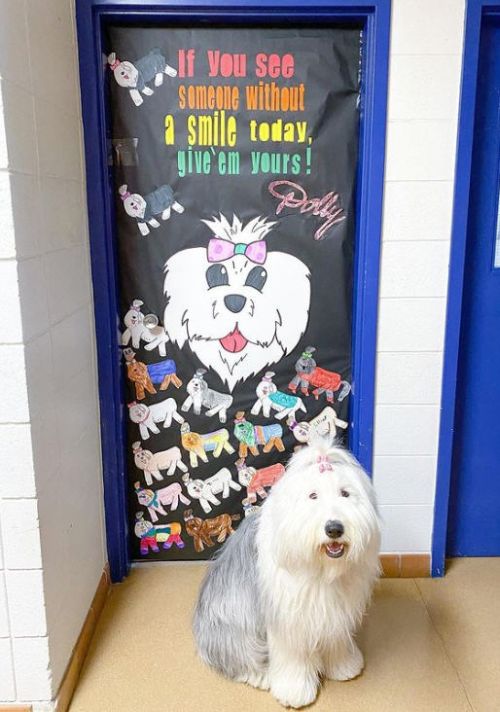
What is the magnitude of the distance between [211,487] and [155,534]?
11.8 inches

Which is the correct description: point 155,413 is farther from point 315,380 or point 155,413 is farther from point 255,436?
point 315,380

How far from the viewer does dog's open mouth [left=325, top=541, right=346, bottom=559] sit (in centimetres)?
157

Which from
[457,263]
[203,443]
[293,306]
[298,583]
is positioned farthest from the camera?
[203,443]

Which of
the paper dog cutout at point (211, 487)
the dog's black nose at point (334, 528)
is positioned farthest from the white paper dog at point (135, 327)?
the dog's black nose at point (334, 528)

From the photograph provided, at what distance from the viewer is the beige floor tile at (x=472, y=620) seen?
1.89 m

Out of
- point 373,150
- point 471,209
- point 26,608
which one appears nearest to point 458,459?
point 471,209

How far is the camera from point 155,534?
8.04 ft

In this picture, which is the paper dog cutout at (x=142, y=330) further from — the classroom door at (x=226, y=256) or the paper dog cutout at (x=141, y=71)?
the paper dog cutout at (x=141, y=71)

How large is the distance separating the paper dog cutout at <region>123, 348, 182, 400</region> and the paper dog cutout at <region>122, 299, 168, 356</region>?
4 centimetres

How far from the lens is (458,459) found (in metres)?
2.43

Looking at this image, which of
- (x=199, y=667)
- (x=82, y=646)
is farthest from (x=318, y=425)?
(x=82, y=646)

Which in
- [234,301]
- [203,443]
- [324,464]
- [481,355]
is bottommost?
[203,443]

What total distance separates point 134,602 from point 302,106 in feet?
6.00

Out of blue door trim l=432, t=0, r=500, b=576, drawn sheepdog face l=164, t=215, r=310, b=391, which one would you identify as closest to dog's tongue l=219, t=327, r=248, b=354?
drawn sheepdog face l=164, t=215, r=310, b=391
